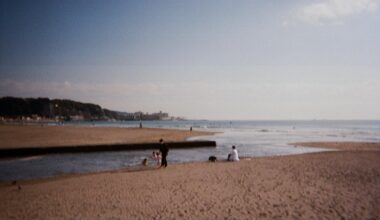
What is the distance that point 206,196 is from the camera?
Result: 1141 centimetres

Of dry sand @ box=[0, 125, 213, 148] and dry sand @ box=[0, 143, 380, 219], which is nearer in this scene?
dry sand @ box=[0, 143, 380, 219]

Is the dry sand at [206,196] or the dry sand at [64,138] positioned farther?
the dry sand at [64,138]

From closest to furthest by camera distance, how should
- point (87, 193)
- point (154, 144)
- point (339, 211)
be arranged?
point (339, 211) → point (87, 193) → point (154, 144)

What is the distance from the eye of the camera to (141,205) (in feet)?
34.2

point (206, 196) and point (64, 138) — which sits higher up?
point (64, 138)

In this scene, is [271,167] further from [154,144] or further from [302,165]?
[154,144]

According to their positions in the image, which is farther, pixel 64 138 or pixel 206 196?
pixel 64 138

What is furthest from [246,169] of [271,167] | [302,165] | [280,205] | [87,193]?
[87,193]

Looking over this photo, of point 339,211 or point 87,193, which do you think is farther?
point 87,193

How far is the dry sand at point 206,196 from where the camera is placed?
9.38 metres

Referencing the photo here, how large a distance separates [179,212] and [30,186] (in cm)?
825

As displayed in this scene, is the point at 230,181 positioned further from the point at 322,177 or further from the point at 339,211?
the point at 339,211

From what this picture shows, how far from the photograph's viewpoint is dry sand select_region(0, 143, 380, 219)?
30.8 ft

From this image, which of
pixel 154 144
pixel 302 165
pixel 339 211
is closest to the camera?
pixel 339 211
